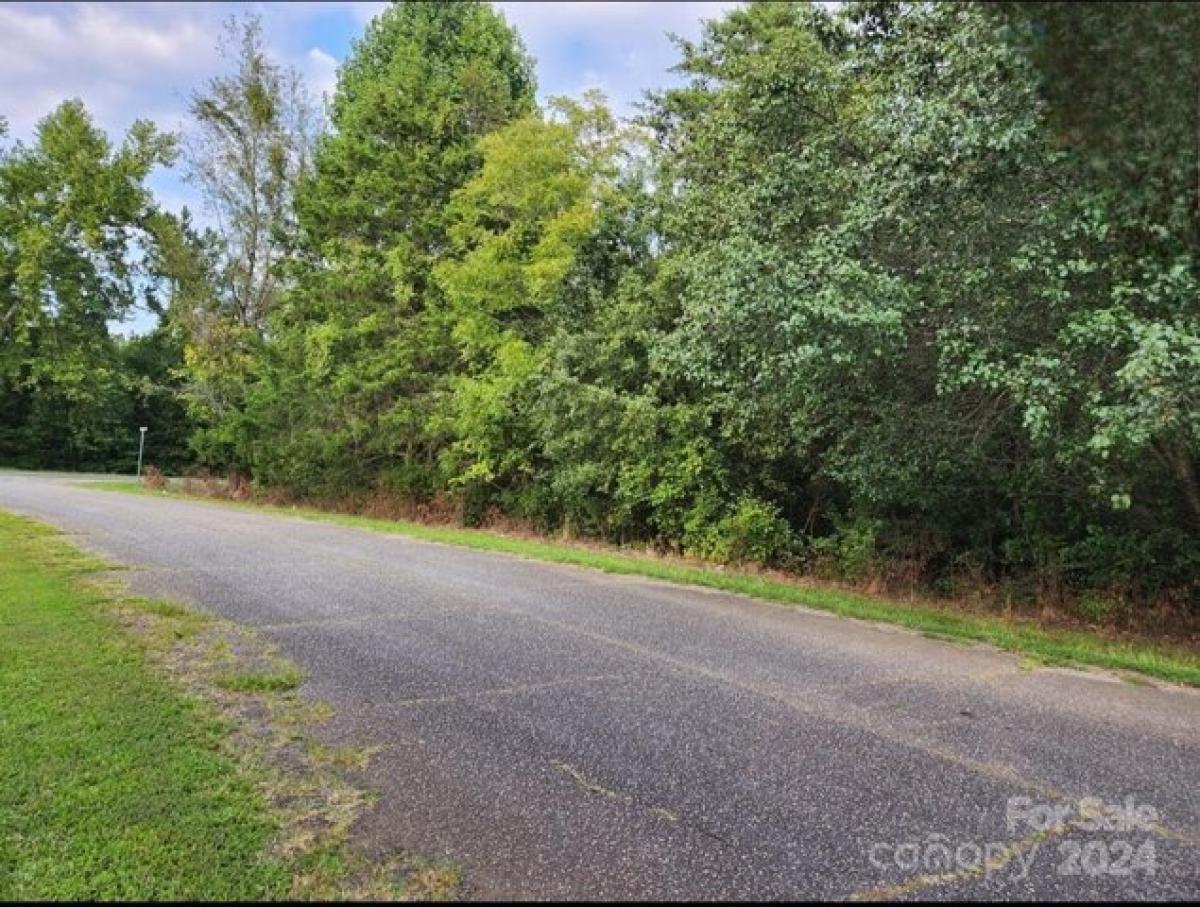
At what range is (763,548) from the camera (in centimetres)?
1287

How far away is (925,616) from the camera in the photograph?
8305mm

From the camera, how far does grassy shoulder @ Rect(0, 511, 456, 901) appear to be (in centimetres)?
275

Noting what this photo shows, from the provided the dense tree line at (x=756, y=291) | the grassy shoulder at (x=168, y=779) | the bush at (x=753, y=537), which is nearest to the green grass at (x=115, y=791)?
the grassy shoulder at (x=168, y=779)

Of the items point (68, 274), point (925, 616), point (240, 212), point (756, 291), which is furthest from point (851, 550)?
point (68, 274)

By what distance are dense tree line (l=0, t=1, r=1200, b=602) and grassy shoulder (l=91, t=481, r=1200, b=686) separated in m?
1.30

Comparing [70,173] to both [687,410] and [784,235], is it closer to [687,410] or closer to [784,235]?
[687,410]

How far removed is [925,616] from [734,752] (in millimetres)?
5013

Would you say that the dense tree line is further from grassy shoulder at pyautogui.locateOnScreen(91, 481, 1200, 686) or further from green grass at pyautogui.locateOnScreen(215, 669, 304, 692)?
green grass at pyautogui.locateOnScreen(215, 669, 304, 692)

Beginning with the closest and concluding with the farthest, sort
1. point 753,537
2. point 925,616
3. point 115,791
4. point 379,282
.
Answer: point 115,791 < point 925,616 < point 753,537 < point 379,282

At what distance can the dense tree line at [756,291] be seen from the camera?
5.60 m

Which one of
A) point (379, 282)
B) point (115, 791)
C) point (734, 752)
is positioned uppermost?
point (379, 282)

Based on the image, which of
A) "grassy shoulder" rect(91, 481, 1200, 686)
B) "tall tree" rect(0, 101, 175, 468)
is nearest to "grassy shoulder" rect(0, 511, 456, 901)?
"grassy shoulder" rect(91, 481, 1200, 686)

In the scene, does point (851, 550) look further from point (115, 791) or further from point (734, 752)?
point (115, 791)

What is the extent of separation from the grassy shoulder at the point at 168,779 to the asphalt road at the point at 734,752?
22 centimetres
